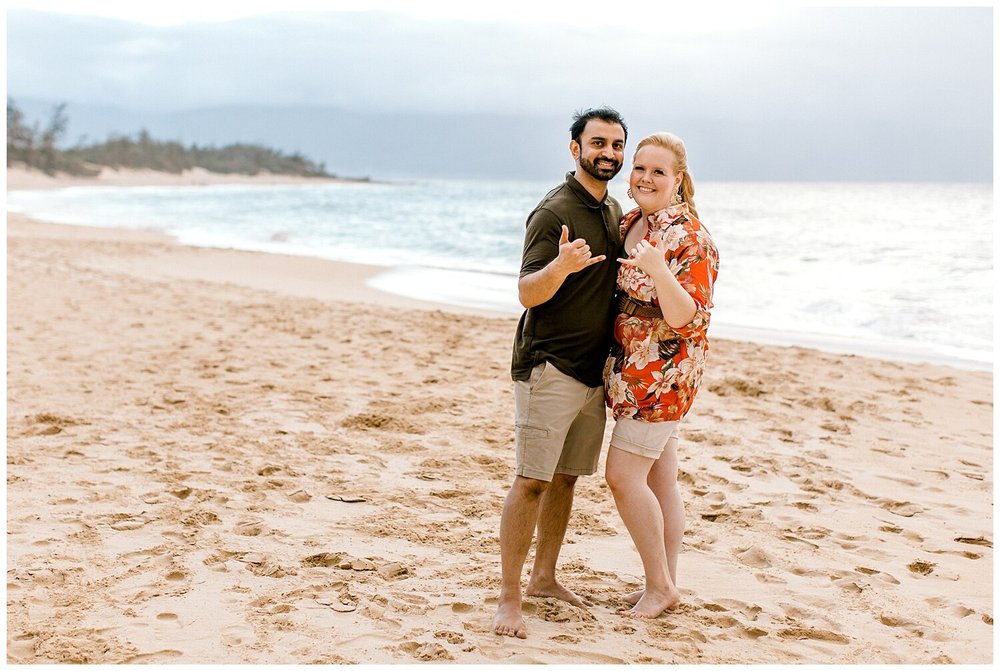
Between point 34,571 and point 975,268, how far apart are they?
20.6 meters

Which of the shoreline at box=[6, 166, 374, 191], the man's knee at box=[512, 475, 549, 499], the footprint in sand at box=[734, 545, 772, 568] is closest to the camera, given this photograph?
the man's knee at box=[512, 475, 549, 499]

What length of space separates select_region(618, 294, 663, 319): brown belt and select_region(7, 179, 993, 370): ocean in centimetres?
713

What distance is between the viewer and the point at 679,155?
3.41 metres

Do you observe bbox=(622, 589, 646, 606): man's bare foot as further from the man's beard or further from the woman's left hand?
the man's beard

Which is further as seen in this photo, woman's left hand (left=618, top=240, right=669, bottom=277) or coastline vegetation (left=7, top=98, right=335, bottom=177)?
coastline vegetation (left=7, top=98, right=335, bottom=177)

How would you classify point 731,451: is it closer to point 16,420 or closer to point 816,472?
point 816,472

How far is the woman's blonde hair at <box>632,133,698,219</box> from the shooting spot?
3.39 m

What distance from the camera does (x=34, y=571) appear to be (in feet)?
12.2

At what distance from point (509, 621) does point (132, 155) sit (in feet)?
312

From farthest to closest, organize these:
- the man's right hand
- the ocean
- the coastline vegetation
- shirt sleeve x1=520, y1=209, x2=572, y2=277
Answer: the coastline vegetation, the ocean, shirt sleeve x1=520, y1=209, x2=572, y2=277, the man's right hand

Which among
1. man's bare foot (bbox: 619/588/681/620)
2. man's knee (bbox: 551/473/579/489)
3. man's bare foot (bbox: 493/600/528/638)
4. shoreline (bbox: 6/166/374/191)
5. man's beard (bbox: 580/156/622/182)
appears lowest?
man's bare foot (bbox: 493/600/528/638)

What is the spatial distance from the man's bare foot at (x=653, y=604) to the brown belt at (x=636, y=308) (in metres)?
1.12

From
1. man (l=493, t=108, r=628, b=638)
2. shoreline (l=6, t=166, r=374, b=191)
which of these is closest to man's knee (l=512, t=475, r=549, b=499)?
man (l=493, t=108, r=628, b=638)

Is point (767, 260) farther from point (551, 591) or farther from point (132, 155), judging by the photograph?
point (132, 155)
